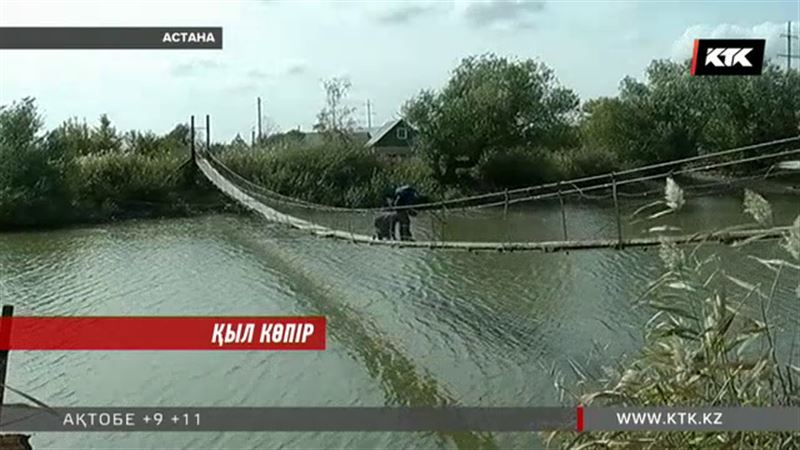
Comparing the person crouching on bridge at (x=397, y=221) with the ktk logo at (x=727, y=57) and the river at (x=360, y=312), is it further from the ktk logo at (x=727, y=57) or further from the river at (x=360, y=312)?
the ktk logo at (x=727, y=57)

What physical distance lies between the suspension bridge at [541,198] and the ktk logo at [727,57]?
361 mm

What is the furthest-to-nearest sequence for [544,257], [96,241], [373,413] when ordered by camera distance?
[96,241] → [544,257] → [373,413]

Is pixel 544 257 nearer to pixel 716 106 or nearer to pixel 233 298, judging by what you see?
pixel 233 298

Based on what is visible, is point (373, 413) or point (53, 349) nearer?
point (373, 413)

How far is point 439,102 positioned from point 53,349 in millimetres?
14132

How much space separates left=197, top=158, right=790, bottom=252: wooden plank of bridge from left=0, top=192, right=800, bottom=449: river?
393 millimetres

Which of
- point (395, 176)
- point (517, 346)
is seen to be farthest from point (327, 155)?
point (517, 346)

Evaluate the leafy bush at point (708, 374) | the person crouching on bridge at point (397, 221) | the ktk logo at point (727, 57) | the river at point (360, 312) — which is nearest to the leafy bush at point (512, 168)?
the river at point (360, 312)

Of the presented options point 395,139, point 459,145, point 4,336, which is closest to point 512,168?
point 459,145

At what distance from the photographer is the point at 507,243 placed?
4512 millimetres

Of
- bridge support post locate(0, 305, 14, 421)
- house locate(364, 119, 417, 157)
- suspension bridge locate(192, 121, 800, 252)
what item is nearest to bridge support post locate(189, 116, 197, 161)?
suspension bridge locate(192, 121, 800, 252)

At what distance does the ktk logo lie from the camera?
1.46m

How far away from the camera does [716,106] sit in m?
14.4

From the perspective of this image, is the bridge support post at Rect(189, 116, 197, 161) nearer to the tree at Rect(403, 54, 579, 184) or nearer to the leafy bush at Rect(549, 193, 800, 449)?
the tree at Rect(403, 54, 579, 184)
